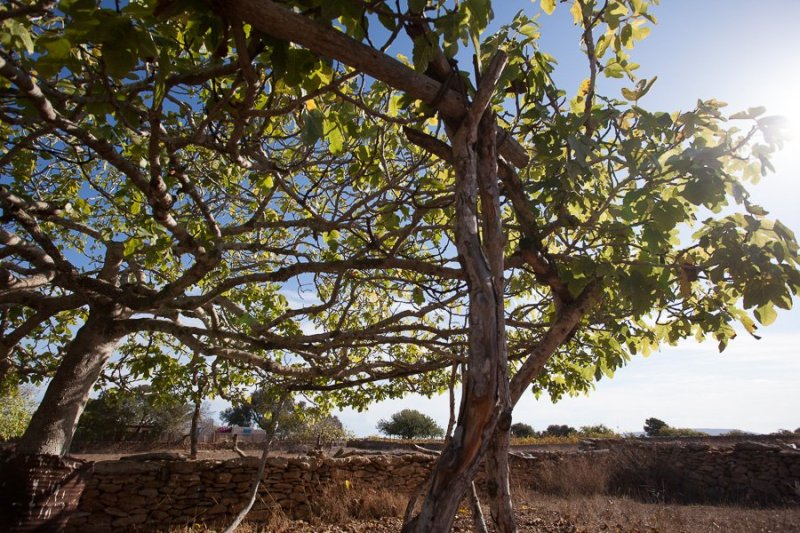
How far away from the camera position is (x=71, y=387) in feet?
15.3

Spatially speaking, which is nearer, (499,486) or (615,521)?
(499,486)

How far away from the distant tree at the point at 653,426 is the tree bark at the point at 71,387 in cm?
2946

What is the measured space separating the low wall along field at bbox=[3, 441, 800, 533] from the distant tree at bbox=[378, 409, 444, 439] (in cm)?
2180

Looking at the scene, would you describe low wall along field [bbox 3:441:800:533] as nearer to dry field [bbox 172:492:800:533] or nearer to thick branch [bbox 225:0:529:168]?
dry field [bbox 172:492:800:533]

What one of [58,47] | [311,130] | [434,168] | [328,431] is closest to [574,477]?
[434,168]

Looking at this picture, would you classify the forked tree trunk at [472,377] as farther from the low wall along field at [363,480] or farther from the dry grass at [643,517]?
the dry grass at [643,517]

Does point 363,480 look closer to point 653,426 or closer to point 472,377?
point 472,377

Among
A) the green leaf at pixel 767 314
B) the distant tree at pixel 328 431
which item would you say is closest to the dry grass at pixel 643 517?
the green leaf at pixel 767 314

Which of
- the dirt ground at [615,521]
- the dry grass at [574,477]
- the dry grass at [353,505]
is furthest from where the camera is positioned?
the dry grass at [574,477]

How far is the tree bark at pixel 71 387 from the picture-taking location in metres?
4.43

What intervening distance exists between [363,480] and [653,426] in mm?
24758

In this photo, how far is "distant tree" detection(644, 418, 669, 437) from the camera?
86.8 feet

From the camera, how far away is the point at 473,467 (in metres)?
1.27

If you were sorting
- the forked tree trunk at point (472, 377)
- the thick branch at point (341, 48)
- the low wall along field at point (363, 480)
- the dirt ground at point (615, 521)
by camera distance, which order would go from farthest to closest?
the low wall along field at point (363, 480), the dirt ground at point (615, 521), the thick branch at point (341, 48), the forked tree trunk at point (472, 377)
